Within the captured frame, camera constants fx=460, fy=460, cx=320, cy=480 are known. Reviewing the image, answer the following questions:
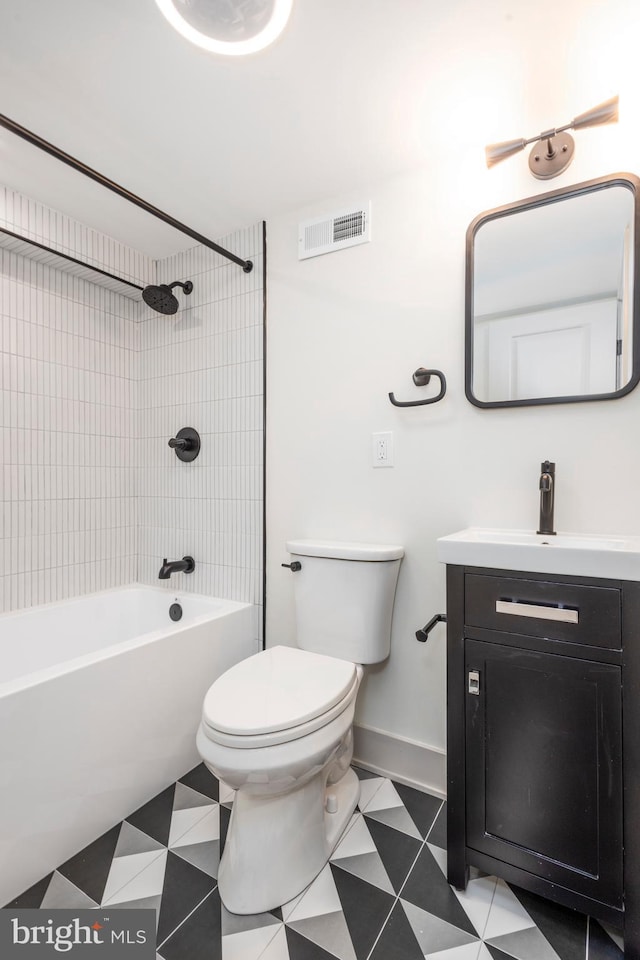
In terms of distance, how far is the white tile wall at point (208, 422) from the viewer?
2008 mm

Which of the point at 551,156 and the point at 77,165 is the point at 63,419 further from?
the point at 551,156

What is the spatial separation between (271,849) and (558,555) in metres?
1.02

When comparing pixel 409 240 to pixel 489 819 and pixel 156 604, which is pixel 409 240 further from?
pixel 156 604

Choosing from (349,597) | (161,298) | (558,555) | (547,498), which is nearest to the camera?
(558,555)

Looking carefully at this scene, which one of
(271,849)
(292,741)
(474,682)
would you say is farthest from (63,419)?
(474,682)

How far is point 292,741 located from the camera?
3.64ft

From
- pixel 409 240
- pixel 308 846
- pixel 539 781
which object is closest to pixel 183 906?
pixel 308 846

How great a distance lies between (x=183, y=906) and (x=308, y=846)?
0.33 meters

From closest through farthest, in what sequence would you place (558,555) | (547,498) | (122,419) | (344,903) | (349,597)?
(558,555) < (344,903) < (547,498) < (349,597) < (122,419)

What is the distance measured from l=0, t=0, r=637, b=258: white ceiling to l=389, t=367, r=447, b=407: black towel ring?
646 mm

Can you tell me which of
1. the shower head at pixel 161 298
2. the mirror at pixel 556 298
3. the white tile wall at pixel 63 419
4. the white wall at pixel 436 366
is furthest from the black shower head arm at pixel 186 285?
the mirror at pixel 556 298

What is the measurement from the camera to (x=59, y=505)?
209 centimetres

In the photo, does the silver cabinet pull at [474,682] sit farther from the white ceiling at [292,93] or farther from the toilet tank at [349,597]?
the white ceiling at [292,93]

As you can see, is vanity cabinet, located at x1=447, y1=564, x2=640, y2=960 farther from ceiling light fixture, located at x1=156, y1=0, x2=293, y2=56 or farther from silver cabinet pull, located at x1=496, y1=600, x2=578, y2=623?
ceiling light fixture, located at x1=156, y1=0, x2=293, y2=56
